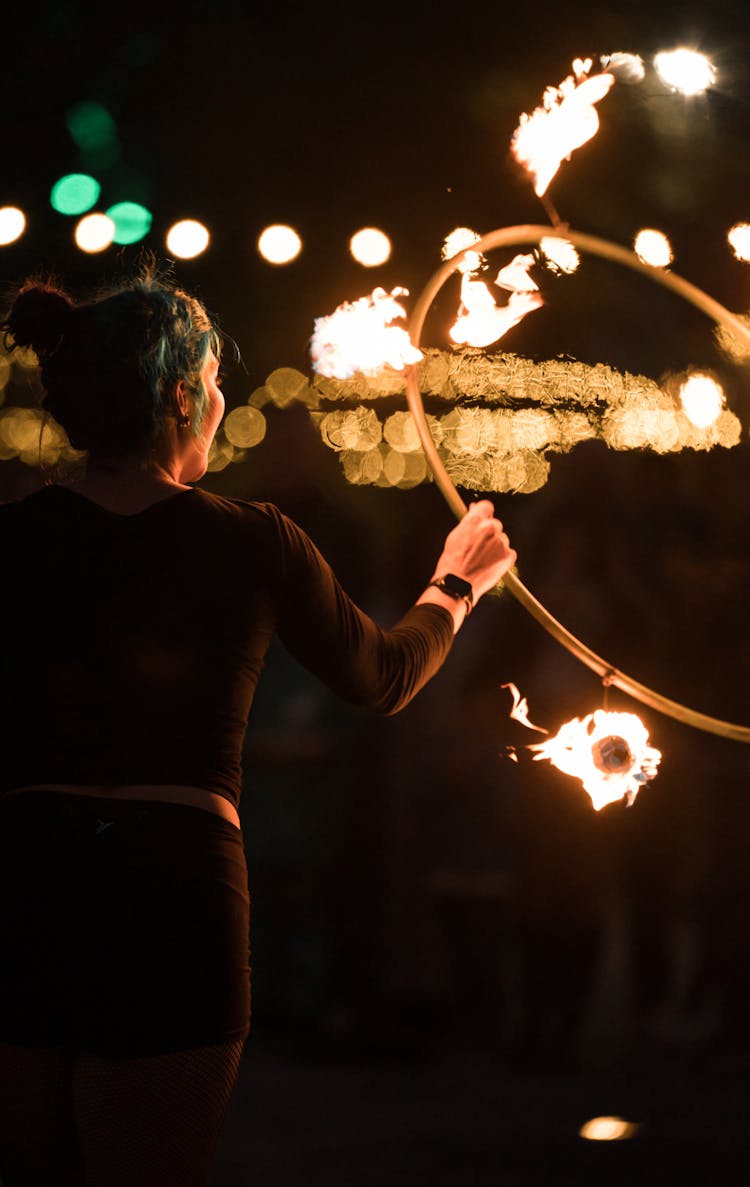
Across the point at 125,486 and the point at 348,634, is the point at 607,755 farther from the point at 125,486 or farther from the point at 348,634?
the point at 125,486

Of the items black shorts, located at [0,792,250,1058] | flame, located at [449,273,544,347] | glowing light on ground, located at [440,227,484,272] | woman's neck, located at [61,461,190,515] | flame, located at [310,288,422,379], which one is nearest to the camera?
black shorts, located at [0,792,250,1058]

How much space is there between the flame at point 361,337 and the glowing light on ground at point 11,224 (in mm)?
1511

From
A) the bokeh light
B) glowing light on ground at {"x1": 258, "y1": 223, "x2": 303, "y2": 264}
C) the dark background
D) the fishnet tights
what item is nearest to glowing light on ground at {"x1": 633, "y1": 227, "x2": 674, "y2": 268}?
the dark background

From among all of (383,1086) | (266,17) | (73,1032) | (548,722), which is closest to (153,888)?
(73,1032)

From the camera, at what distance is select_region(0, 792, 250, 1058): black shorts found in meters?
1.20

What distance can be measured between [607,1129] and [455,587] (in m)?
1.98

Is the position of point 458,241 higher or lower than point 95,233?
lower

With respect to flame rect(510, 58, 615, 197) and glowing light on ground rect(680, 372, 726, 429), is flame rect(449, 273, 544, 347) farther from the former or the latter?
glowing light on ground rect(680, 372, 726, 429)

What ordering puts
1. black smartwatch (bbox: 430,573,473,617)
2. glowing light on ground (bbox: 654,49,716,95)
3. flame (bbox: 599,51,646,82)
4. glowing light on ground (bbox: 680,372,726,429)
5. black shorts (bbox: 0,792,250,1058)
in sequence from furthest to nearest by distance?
glowing light on ground (bbox: 680,372,726,429)
glowing light on ground (bbox: 654,49,716,95)
flame (bbox: 599,51,646,82)
black smartwatch (bbox: 430,573,473,617)
black shorts (bbox: 0,792,250,1058)

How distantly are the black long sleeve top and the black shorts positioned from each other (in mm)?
45

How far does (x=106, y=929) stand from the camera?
3.94 ft

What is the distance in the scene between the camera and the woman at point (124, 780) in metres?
1.21

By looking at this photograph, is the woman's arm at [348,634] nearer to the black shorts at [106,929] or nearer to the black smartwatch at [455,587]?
the black smartwatch at [455,587]

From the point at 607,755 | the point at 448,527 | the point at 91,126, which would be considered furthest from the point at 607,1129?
the point at 91,126
